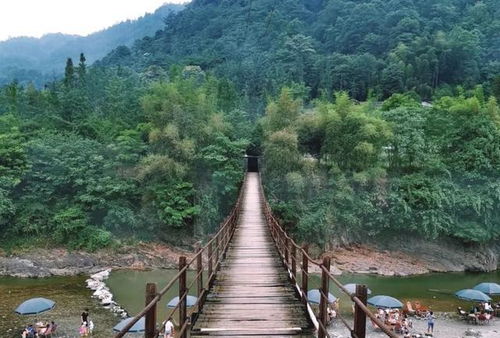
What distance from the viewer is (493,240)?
2359 cm

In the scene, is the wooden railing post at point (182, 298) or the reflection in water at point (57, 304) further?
the reflection in water at point (57, 304)

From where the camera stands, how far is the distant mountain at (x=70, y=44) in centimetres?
11309

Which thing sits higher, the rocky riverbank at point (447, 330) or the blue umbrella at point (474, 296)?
the blue umbrella at point (474, 296)

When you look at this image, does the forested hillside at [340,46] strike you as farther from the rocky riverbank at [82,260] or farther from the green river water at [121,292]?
the rocky riverbank at [82,260]

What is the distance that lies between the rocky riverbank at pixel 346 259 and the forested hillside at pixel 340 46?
15.5 m

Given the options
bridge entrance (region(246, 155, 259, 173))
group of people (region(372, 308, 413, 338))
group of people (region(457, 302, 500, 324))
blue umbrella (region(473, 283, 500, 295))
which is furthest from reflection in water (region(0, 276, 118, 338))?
bridge entrance (region(246, 155, 259, 173))

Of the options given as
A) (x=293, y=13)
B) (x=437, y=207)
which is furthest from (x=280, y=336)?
(x=293, y=13)

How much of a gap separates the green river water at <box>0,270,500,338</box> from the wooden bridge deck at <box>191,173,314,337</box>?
595 centimetres

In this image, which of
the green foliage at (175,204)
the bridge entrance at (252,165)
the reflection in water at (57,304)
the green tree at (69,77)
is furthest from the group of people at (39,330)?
the green tree at (69,77)

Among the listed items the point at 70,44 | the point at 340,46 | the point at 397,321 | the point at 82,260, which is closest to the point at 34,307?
the point at 82,260

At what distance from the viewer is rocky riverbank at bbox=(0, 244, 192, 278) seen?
19.3 meters

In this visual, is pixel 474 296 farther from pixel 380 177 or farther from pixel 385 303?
pixel 380 177

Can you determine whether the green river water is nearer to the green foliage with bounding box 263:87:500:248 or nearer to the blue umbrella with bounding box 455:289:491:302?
the blue umbrella with bounding box 455:289:491:302

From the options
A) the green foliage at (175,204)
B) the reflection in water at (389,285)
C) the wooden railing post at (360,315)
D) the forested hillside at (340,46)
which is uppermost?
the forested hillside at (340,46)
